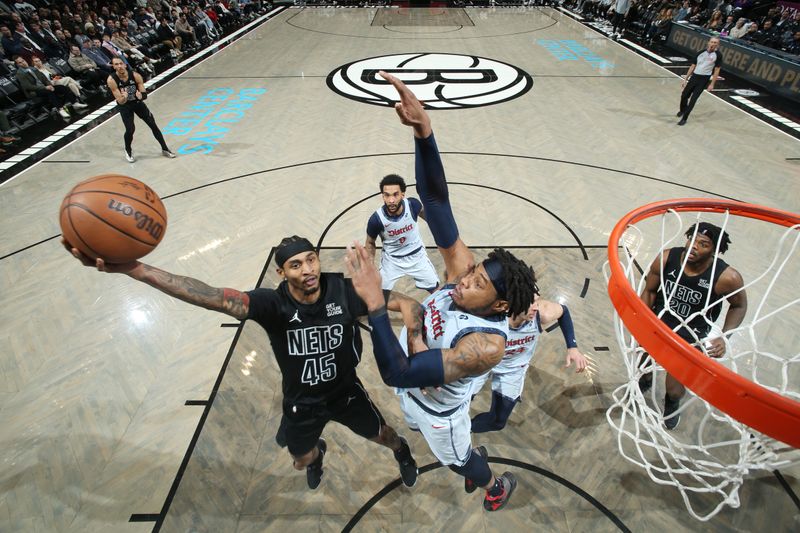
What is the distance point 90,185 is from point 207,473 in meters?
2.09

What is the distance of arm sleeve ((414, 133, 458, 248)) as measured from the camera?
232 centimetres

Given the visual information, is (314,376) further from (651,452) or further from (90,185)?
(651,452)

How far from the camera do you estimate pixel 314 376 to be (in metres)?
2.42

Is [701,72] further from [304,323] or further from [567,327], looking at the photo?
[304,323]

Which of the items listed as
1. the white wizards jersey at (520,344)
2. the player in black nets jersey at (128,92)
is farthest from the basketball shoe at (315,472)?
the player in black nets jersey at (128,92)

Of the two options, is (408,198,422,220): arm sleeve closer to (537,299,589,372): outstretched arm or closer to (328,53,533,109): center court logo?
(537,299,589,372): outstretched arm

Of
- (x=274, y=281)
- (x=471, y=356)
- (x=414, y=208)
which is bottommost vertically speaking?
(x=274, y=281)

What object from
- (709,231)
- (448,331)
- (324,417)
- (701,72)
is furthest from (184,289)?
(701,72)

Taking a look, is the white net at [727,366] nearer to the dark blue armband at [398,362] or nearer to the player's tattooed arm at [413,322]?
the player's tattooed arm at [413,322]

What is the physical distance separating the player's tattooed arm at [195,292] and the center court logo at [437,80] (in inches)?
323

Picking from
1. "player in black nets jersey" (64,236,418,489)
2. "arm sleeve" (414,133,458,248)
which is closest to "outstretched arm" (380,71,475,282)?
"arm sleeve" (414,133,458,248)

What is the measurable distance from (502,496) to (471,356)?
1484mm

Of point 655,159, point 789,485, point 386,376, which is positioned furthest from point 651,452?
point 655,159

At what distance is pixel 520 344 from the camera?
2.86 meters
